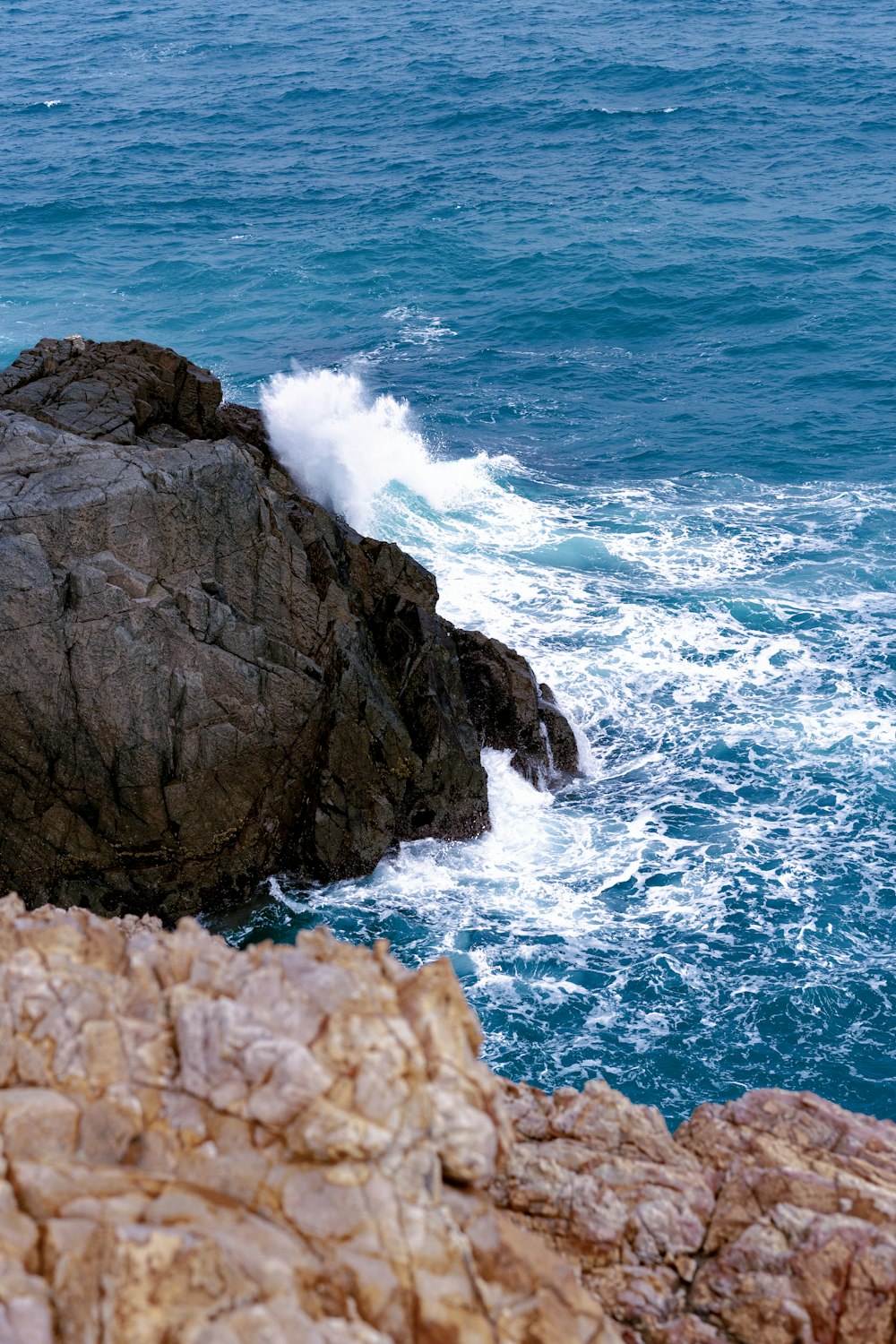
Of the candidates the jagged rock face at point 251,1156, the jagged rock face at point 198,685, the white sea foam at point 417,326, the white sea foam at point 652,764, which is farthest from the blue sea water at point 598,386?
the jagged rock face at point 251,1156

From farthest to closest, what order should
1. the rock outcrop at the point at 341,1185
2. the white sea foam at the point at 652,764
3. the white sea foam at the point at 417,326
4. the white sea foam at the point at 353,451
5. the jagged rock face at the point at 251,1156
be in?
the white sea foam at the point at 417,326 < the white sea foam at the point at 353,451 < the white sea foam at the point at 652,764 < the rock outcrop at the point at 341,1185 < the jagged rock face at the point at 251,1156

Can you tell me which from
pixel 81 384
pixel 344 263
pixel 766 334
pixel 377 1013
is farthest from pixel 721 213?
pixel 377 1013

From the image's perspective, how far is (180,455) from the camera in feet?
99.2

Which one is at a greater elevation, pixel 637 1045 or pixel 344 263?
pixel 344 263

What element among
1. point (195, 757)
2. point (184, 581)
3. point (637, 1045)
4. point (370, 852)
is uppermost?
point (184, 581)

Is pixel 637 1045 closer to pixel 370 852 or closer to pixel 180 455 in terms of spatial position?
pixel 370 852

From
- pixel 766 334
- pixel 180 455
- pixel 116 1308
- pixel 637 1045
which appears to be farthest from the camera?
pixel 766 334

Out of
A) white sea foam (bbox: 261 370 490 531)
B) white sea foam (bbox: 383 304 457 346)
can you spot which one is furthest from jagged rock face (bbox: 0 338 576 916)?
white sea foam (bbox: 383 304 457 346)

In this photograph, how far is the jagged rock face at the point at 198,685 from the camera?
88.8 feet

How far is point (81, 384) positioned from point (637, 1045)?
2446cm

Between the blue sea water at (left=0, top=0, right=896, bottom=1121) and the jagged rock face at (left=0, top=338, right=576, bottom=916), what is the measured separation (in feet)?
6.01

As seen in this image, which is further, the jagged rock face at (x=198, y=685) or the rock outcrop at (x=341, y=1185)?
the jagged rock face at (x=198, y=685)

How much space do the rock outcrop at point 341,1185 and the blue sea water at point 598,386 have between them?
35.3 feet

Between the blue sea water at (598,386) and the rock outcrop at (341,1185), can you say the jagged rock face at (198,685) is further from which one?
the rock outcrop at (341,1185)
